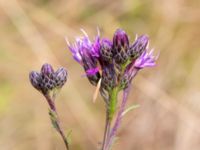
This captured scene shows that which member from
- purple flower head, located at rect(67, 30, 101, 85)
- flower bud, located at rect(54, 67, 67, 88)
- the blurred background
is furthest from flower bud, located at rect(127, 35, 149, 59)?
the blurred background

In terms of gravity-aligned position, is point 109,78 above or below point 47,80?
below

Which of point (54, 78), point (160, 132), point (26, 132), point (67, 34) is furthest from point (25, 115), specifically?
point (54, 78)

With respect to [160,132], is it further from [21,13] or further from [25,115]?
[21,13]

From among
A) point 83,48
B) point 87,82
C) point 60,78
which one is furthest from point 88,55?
point 87,82

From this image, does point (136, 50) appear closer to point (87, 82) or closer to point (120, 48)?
point (120, 48)

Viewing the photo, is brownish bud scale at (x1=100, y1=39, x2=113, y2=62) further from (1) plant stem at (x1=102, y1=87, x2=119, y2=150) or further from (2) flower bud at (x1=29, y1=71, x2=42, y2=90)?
(2) flower bud at (x1=29, y1=71, x2=42, y2=90)

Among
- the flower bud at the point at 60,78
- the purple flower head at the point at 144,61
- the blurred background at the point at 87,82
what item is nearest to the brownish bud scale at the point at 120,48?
the purple flower head at the point at 144,61
